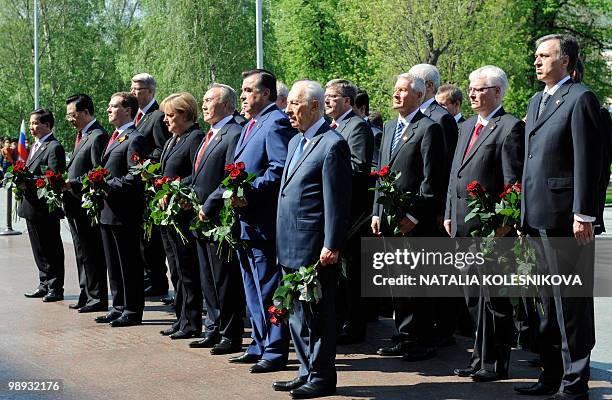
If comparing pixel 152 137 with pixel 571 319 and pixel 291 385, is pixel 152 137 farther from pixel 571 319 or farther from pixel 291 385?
pixel 571 319

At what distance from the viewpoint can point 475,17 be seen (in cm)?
3194

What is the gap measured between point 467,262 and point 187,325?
9.65 feet

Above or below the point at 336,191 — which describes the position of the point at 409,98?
above

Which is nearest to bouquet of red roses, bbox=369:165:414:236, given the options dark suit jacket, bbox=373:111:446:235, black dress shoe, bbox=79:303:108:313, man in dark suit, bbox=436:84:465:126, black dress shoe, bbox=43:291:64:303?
dark suit jacket, bbox=373:111:446:235

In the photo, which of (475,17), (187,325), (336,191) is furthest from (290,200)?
(475,17)

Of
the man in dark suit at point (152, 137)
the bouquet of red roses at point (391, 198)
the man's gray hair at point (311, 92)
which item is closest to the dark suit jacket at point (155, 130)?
the man in dark suit at point (152, 137)

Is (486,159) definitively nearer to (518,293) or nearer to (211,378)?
(518,293)

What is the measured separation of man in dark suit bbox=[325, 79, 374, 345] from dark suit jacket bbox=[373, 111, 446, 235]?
398mm

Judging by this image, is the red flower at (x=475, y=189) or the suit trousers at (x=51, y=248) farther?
the suit trousers at (x=51, y=248)

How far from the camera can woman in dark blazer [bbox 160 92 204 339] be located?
861cm

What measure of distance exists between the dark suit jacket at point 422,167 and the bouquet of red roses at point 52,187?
12.7 feet

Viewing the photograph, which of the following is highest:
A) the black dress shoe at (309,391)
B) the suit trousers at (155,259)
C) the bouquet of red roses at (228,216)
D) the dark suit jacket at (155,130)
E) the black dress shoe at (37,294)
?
the dark suit jacket at (155,130)

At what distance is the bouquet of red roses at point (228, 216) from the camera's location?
23.3ft

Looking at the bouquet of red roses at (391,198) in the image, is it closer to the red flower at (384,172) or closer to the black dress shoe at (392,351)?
the red flower at (384,172)
